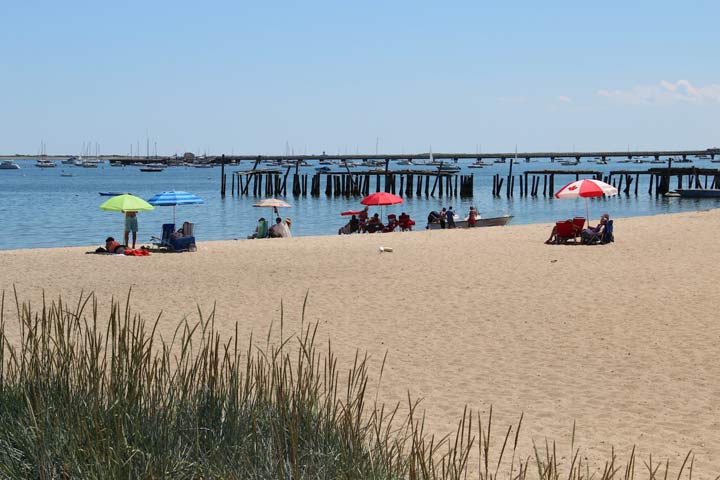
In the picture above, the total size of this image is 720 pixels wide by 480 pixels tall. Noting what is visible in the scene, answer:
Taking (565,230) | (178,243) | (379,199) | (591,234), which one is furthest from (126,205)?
(591,234)

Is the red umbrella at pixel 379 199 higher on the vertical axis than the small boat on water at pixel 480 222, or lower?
higher

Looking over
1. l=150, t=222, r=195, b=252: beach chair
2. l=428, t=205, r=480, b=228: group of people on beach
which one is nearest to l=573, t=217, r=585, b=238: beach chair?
l=150, t=222, r=195, b=252: beach chair

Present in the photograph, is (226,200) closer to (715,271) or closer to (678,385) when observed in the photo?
(715,271)

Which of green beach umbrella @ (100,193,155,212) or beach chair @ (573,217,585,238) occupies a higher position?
green beach umbrella @ (100,193,155,212)

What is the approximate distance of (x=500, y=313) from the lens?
11516 millimetres

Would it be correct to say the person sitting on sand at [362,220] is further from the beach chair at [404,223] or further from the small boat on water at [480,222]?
the small boat on water at [480,222]

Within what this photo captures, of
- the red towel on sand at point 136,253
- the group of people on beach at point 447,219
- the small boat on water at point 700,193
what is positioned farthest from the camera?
the small boat on water at point 700,193

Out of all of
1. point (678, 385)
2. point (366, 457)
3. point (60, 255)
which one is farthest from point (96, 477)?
point (60, 255)

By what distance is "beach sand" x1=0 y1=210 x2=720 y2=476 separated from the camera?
7.28m

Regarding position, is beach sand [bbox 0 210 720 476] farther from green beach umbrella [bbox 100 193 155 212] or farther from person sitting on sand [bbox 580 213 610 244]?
green beach umbrella [bbox 100 193 155 212]

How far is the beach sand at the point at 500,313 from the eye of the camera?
287 inches

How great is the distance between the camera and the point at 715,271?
1501 cm

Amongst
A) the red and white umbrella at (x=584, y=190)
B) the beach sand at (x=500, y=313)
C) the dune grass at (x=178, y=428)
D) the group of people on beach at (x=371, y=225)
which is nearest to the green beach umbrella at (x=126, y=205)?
the beach sand at (x=500, y=313)

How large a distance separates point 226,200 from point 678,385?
54246mm
